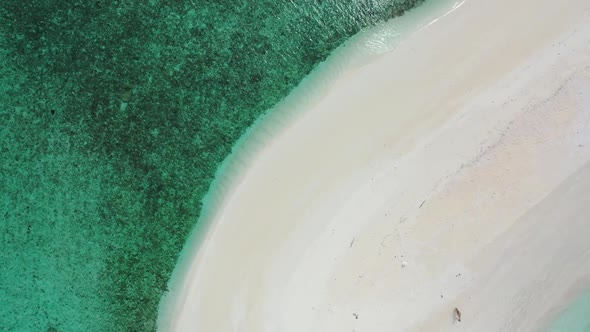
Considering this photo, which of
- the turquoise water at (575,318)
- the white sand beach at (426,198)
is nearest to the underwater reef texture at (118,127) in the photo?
the white sand beach at (426,198)

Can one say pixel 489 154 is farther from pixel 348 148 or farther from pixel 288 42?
pixel 288 42

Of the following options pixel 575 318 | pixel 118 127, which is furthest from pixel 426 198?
pixel 118 127

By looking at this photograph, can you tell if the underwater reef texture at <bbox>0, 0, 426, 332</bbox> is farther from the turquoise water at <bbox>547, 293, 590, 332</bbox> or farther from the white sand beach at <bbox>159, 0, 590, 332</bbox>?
the turquoise water at <bbox>547, 293, 590, 332</bbox>

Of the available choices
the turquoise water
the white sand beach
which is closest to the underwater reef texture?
the white sand beach

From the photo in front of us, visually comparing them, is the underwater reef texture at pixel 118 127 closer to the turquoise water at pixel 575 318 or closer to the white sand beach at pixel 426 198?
the white sand beach at pixel 426 198

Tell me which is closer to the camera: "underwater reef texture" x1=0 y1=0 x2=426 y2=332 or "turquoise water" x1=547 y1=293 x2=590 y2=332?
"underwater reef texture" x1=0 y1=0 x2=426 y2=332
